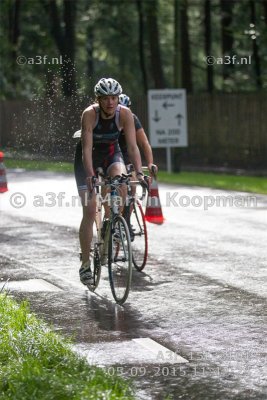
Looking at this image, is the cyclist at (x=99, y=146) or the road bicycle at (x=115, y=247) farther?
the cyclist at (x=99, y=146)

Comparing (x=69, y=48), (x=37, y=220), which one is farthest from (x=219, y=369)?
(x=69, y=48)

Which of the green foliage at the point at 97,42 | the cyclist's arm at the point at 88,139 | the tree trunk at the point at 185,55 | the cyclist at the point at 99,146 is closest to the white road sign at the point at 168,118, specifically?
the tree trunk at the point at 185,55

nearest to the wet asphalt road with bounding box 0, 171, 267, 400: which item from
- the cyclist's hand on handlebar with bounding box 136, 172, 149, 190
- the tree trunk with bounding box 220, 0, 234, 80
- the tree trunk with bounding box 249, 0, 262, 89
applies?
the cyclist's hand on handlebar with bounding box 136, 172, 149, 190

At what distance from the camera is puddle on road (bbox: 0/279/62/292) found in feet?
36.3

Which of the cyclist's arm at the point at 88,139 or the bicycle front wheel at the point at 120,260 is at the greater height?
the cyclist's arm at the point at 88,139

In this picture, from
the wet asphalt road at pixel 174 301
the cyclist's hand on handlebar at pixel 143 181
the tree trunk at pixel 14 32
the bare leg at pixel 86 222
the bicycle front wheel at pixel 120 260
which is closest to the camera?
the wet asphalt road at pixel 174 301

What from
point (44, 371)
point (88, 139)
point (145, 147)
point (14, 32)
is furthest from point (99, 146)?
point (14, 32)

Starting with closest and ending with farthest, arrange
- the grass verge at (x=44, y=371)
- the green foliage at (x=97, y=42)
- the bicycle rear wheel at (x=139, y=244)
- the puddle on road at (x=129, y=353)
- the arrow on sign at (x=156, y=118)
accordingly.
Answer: the grass verge at (x=44, y=371), the puddle on road at (x=129, y=353), the bicycle rear wheel at (x=139, y=244), the arrow on sign at (x=156, y=118), the green foliage at (x=97, y=42)

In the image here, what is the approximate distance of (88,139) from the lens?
1053 centimetres

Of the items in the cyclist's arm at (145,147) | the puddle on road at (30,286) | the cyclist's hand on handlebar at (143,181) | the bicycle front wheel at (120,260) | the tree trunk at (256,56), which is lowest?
the puddle on road at (30,286)

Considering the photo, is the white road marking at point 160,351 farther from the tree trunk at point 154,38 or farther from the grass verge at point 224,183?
the tree trunk at point 154,38

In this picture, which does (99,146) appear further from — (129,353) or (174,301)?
(129,353)

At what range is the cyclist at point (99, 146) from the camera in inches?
412

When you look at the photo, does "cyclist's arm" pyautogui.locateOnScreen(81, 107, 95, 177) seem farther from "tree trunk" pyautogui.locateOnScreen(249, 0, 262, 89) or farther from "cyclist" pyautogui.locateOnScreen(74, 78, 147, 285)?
"tree trunk" pyautogui.locateOnScreen(249, 0, 262, 89)
